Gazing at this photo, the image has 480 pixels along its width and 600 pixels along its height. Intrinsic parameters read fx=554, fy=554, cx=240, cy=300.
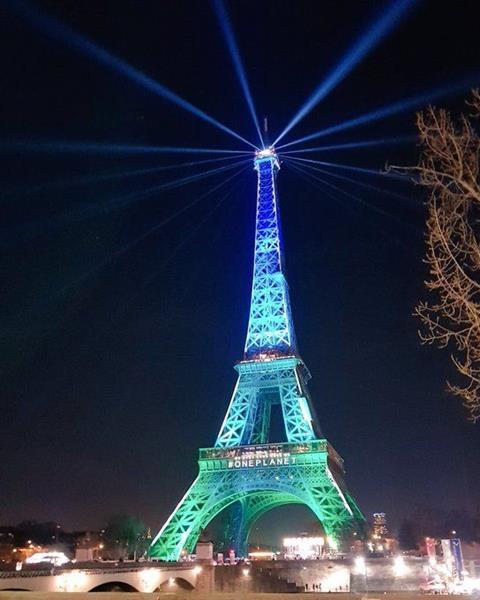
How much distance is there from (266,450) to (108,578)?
21.7 metres

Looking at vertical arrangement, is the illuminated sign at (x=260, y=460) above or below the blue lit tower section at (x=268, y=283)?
below

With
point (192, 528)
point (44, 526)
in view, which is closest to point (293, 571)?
point (192, 528)

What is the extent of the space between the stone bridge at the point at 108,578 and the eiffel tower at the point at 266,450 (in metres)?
4.35

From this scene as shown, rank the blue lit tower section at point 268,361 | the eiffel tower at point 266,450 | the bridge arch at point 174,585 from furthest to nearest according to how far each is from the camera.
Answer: the blue lit tower section at point 268,361 → the eiffel tower at point 266,450 → the bridge arch at point 174,585

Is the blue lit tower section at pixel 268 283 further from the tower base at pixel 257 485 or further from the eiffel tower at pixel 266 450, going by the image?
the tower base at pixel 257 485

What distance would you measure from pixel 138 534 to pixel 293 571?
43.8 m

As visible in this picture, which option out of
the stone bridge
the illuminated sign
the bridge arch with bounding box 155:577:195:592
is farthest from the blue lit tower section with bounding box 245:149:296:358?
the stone bridge

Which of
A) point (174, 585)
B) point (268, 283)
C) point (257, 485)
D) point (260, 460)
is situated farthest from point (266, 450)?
point (268, 283)

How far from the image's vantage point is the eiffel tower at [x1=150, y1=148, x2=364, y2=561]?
1849 inches

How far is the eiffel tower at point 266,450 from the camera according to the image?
1849 inches

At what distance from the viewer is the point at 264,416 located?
6756cm

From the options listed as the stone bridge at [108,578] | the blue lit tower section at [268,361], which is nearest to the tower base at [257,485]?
the blue lit tower section at [268,361]

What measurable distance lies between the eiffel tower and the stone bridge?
14.3ft

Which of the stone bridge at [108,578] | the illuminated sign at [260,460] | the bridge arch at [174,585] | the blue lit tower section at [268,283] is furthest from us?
the blue lit tower section at [268,283]
